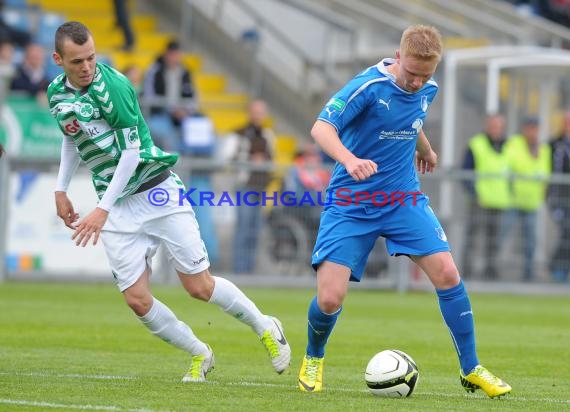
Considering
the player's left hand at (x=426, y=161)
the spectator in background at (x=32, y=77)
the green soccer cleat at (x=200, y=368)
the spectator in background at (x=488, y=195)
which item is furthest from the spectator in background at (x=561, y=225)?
the green soccer cleat at (x=200, y=368)

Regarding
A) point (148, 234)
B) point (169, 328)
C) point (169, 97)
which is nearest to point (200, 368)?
point (169, 328)

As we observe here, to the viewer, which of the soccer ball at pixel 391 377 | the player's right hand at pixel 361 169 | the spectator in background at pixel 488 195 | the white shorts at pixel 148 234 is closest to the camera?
the player's right hand at pixel 361 169

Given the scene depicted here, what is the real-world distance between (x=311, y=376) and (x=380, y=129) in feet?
5.20

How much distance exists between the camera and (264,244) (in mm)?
17672

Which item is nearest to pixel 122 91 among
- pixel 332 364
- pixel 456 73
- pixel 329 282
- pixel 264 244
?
pixel 329 282

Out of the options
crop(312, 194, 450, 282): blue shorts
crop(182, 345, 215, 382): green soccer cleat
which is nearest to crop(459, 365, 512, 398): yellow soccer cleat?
crop(312, 194, 450, 282): blue shorts

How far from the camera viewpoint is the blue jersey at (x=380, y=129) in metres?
7.77

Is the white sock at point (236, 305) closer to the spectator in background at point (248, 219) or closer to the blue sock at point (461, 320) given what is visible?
the blue sock at point (461, 320)

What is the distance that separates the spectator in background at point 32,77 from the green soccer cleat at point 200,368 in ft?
34.9

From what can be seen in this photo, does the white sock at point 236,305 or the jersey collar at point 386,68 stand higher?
the jersey collar at point 386,68

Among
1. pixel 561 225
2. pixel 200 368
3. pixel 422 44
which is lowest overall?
pixel 561 225

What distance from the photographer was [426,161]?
8.51 m

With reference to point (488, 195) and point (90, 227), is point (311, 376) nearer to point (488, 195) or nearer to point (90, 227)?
point (90, 227)

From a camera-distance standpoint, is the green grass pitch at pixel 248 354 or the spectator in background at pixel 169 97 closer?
the green grass pitch at pixel 248 354
